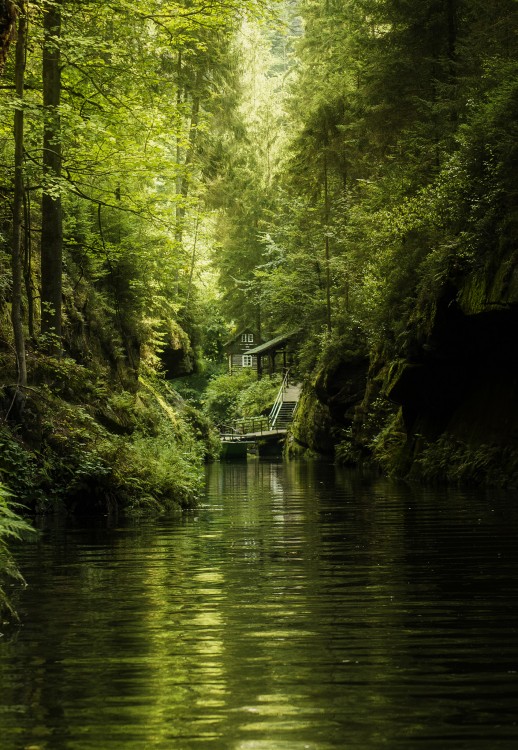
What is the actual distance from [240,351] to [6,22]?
240 ft

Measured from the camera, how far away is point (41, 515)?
14586mm

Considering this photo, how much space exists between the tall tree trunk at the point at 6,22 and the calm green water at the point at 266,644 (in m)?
5.32

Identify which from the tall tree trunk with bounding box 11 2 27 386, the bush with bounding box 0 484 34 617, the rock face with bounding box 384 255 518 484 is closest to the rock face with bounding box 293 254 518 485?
the rock face with bounding box 384 255 518 484

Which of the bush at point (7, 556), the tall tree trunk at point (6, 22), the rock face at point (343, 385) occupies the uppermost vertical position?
the tall tree trunk at point (6, 22)

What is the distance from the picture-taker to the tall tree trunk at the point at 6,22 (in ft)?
30.9

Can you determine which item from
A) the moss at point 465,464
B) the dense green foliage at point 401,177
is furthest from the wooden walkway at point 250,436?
the moss at point 465,464

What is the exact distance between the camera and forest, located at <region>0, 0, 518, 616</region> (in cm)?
1596

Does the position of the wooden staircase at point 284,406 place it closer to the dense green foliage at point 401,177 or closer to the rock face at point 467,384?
the dense green foliage at point 401,177

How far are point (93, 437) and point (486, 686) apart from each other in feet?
39.8

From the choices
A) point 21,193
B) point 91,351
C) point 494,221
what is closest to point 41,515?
point 21,193

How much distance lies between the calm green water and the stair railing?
162 ft

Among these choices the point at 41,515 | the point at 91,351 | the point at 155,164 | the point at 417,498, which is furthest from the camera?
the point at 91,351

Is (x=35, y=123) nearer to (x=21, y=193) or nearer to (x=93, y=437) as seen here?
(x=21, y=193)

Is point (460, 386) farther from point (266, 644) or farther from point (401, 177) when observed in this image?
point (266, 644)
